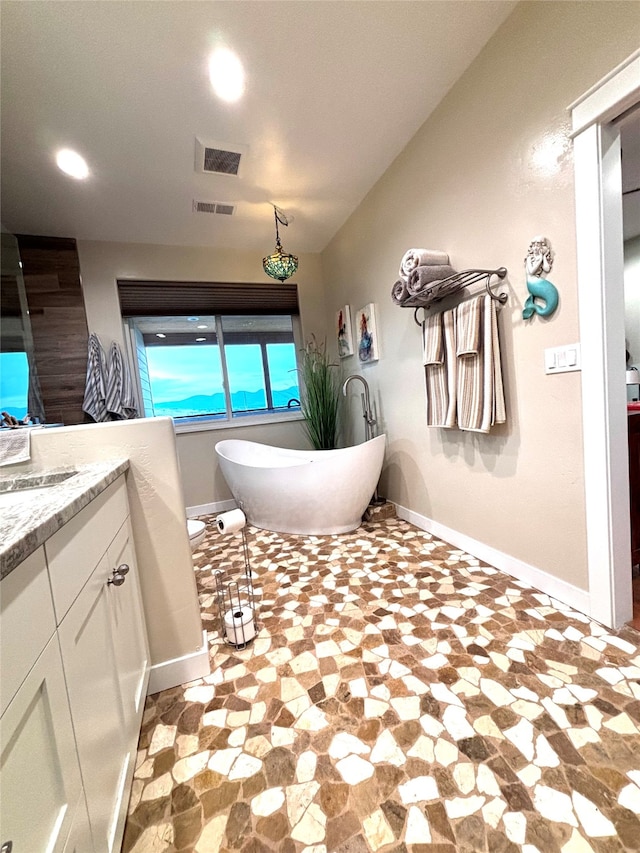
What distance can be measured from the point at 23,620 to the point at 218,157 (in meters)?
2.63

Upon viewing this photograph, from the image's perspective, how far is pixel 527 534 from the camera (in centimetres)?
173

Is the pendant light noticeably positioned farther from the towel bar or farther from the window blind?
the towel bar

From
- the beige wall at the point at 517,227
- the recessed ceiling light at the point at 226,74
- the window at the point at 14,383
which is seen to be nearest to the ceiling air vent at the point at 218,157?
the recessed ceiling light at the point at 226,74

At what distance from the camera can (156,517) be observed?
125cm

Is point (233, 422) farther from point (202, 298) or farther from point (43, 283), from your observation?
point (43, 283)

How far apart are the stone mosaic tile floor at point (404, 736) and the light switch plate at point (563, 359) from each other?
108 cm

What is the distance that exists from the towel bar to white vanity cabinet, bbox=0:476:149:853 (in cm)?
179

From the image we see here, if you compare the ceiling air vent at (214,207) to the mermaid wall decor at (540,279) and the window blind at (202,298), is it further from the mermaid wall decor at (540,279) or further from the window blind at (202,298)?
the mermaid wall decor at (540,279)

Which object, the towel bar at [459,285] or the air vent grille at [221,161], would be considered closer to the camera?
the towel bar at [459,285]

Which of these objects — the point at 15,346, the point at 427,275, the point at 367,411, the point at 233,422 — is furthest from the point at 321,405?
the point at 15,346

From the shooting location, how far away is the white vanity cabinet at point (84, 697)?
1.44 ft

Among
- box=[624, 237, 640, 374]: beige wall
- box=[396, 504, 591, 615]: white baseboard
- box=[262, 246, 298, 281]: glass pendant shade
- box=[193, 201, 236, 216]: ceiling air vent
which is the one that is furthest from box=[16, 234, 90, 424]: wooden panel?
box=[624, 237, 640, 374]: beige wall

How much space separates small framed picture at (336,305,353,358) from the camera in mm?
3217

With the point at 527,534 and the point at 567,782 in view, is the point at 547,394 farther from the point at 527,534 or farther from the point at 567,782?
the point at 567,782
